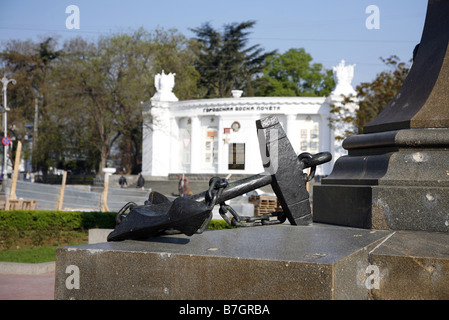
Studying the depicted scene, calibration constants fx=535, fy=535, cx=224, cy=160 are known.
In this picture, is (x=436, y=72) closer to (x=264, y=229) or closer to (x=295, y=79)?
(x=264, y=229)

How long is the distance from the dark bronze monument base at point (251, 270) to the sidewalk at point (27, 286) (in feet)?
11.7

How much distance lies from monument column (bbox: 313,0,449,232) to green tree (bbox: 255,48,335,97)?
169 ft

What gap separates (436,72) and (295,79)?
178 ft

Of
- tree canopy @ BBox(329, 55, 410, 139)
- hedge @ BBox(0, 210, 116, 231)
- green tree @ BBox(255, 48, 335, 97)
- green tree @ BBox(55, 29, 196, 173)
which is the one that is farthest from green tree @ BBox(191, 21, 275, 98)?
hedge @ BBox(0, 210, 116, 231)

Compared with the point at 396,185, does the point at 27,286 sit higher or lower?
lower

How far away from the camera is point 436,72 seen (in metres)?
4.78

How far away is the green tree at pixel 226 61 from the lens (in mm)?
56906

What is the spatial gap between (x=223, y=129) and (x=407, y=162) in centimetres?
3672

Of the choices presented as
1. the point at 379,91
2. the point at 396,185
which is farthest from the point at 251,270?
the point at 379,91

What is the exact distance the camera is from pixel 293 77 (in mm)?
58125

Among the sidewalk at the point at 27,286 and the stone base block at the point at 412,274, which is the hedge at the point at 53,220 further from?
the stone base block at the point at 412,274

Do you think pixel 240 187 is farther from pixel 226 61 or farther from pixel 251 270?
pixel 226 61

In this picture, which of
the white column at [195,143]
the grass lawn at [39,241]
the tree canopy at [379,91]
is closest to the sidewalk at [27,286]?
the grass lawn at [39,241]

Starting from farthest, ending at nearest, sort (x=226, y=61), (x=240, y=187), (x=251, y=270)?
(x=226, y=61), (x=240, y=187), (x=251, y=270)
